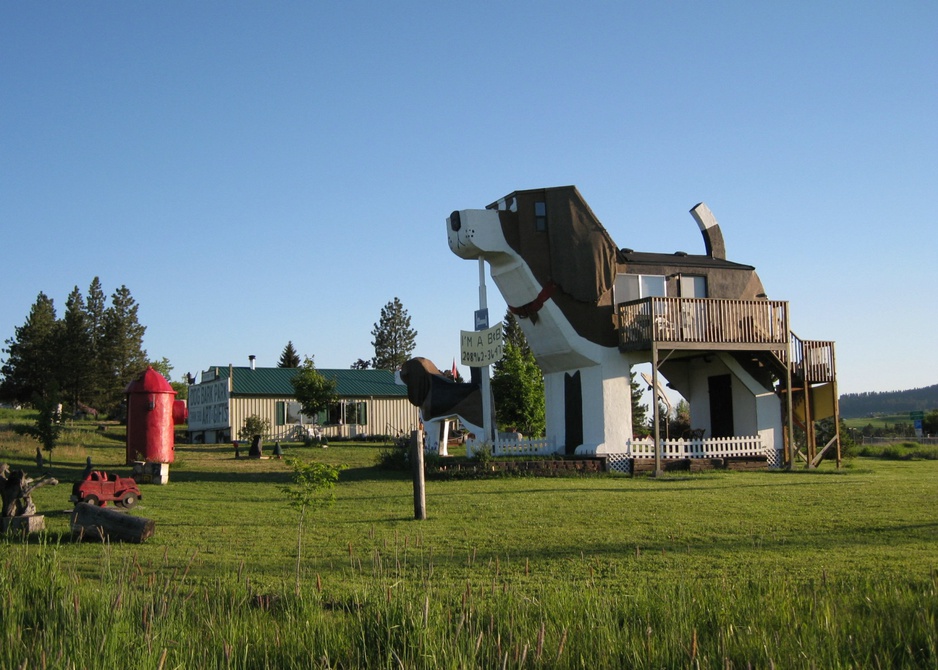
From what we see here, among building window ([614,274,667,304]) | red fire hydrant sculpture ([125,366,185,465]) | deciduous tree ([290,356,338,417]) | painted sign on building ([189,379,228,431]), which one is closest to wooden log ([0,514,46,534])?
red fire hydrant sculpture ([125,366,185,465])

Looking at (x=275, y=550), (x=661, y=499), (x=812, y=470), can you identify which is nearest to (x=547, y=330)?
(x=812, y=470)

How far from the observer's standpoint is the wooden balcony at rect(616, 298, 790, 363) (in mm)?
24945

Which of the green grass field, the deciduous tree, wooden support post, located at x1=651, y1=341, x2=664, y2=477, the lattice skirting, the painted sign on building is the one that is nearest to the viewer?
the green grass field

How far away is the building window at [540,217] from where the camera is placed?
26.6 m

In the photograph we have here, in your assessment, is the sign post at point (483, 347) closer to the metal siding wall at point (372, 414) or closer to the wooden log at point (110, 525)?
the wooden log at point (110, 525)

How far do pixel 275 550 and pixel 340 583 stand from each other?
266 centimetres

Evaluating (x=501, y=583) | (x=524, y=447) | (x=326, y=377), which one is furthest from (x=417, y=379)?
(x=326, y=377)

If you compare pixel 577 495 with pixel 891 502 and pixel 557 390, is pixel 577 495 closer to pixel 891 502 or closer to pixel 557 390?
pixel 891 502

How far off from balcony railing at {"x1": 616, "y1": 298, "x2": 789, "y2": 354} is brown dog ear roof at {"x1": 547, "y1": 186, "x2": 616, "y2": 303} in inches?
43.8

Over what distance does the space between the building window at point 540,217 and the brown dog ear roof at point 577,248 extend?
5.0 inches

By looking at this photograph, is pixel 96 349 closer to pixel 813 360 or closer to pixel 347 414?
pixel 347 414

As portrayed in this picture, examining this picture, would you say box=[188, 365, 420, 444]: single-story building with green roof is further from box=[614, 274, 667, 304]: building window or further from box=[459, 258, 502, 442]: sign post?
box=[614, 274, 667, 304]: building window

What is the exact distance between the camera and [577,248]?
26.2m

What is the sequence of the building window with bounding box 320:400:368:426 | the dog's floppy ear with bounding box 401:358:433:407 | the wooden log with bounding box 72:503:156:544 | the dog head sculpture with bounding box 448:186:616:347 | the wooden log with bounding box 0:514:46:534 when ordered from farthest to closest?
1. the building window with bounding box 320:400:368:426
2. the dog's floppy ear with bounding box 401:358:433:407
3. the dog head sculpture with bounding box 448:186:616:347
4. the wooden log with bounding box 0:514:46:534
5. the wooden log with bounding box 72:503:156:544
